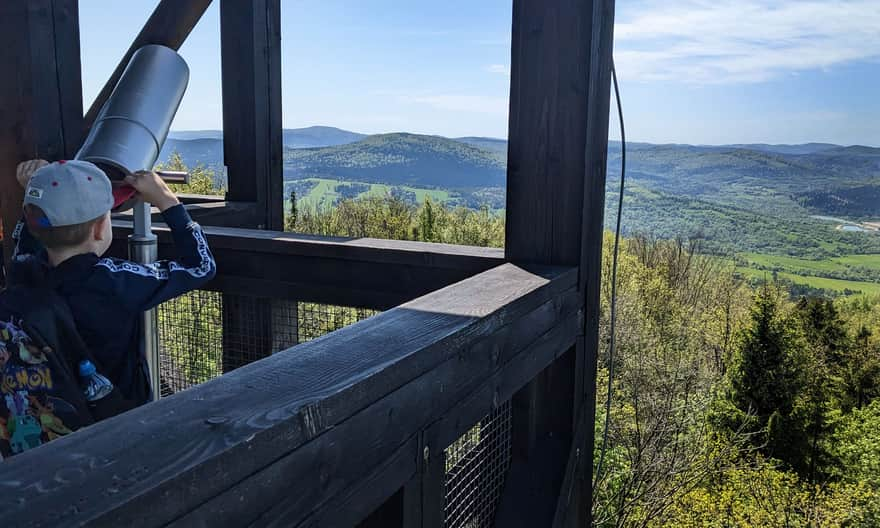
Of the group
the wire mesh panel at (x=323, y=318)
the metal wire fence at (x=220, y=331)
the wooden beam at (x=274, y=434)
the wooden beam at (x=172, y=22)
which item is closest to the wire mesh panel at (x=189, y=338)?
the metal wire fence at (x=220, y=331)

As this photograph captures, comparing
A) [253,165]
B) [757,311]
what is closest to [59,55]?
[253,165]

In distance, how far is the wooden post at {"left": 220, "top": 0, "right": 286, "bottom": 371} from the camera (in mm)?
2516

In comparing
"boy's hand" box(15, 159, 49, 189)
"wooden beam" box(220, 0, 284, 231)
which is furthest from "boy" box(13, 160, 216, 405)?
"wooden beam" box(220, 0, 284, 231)

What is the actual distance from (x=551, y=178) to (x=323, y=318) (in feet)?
2.70

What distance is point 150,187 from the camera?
1298 millimetres

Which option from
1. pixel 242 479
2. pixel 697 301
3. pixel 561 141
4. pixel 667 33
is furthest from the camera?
pixel 667 33

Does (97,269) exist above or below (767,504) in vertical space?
above

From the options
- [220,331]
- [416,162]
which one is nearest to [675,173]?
[416,162]

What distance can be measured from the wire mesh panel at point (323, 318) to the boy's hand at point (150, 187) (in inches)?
27.2

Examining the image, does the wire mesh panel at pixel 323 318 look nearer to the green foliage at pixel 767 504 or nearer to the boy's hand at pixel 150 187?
the boy's hand at pixel 150 187

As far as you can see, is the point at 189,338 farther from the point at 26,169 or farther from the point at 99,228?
the point at 99,228

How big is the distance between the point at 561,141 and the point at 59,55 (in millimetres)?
1148

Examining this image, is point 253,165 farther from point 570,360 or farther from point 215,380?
point 215,380

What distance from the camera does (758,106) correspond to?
3573 inches
